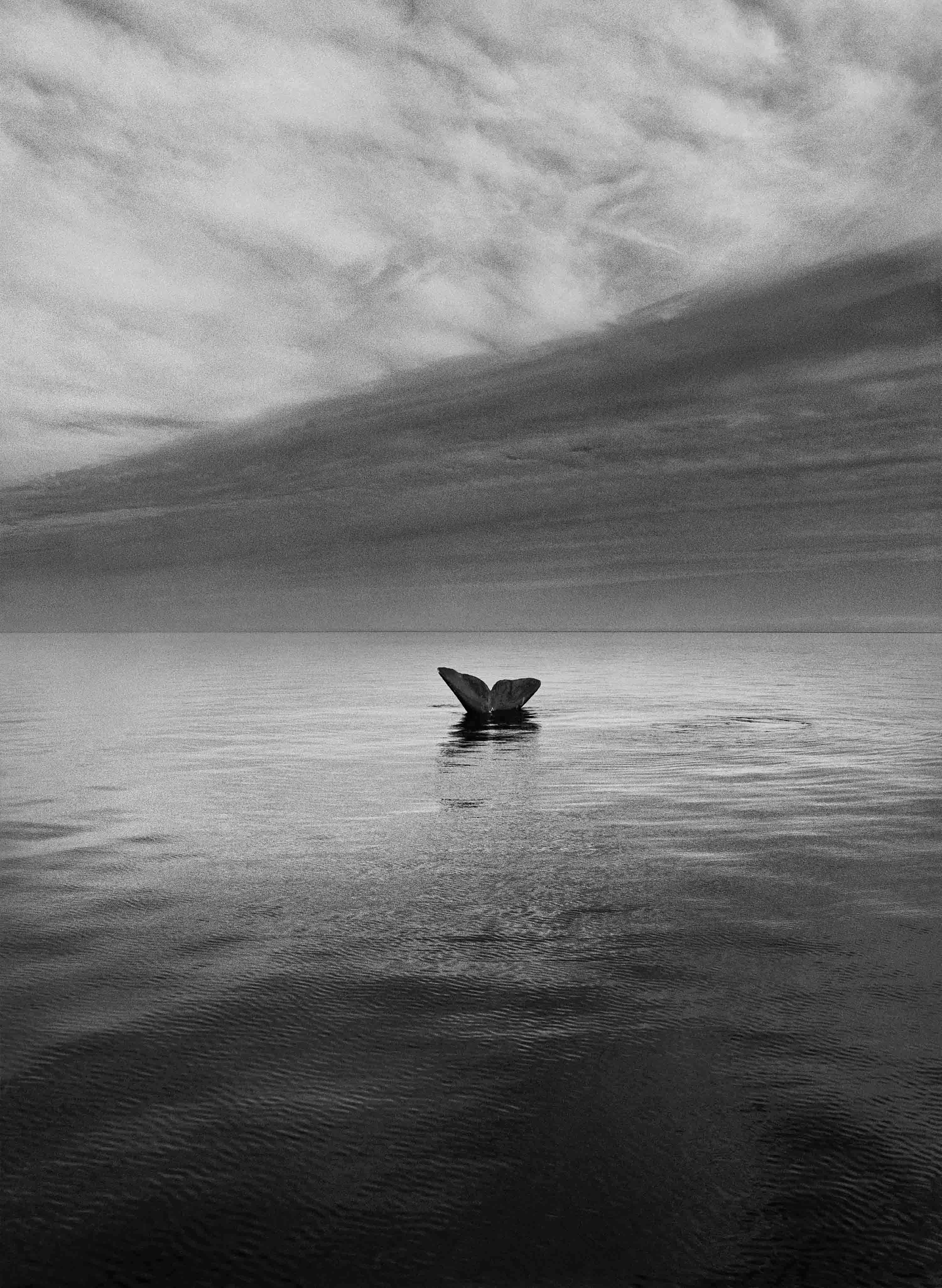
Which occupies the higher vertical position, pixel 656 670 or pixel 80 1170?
pixel 656 670

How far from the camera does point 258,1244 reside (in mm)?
5418

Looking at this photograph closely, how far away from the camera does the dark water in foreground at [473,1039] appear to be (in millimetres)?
5512

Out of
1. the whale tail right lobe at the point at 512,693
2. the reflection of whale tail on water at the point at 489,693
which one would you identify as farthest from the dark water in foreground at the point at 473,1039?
the whale tail right lobe at the point at 512,693

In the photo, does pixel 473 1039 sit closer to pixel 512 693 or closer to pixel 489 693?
pixel 489 693

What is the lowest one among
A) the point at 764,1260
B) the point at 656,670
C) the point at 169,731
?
the point at 764,1260

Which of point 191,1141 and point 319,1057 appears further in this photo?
point 319,1057

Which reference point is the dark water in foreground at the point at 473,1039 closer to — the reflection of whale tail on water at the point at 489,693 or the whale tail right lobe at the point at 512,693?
the reflection of whale tail on water at the point at 489,693

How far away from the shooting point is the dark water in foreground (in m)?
5.51

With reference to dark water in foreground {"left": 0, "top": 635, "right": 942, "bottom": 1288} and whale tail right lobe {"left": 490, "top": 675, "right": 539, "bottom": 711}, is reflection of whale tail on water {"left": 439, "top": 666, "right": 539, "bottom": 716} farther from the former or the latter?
dark water in foreground {"left": 0, "top": 635, "right": 942, "bottom": 1288}

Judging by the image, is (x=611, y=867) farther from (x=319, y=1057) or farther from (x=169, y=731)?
(x=169, y=731)

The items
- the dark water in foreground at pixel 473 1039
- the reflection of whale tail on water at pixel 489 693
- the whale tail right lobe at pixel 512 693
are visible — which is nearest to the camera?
the dark water in foreground at pixel 473 1039

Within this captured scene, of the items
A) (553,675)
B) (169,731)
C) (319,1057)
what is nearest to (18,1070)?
(319,1057)

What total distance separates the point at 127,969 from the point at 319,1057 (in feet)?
10.6

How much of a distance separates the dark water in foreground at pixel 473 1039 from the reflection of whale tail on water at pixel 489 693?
21657 millimetres
